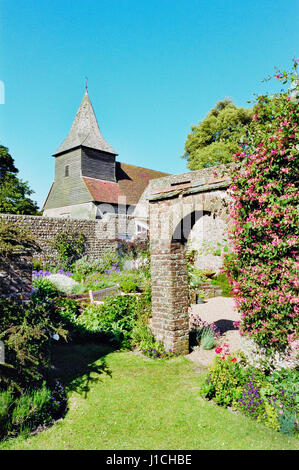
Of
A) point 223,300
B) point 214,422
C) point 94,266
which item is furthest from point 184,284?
point 94,266

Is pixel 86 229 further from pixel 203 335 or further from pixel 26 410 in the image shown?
pixel 26 410

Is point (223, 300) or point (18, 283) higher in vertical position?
point (18, 283)

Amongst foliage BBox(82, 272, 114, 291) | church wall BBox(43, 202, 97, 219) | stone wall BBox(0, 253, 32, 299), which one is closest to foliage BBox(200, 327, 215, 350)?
stone wall BBox(0, 253, 32, 299)

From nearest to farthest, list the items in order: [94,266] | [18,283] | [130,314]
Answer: [18,283]
[130,314]
[94,266]

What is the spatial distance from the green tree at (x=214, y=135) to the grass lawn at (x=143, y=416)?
1867 cm

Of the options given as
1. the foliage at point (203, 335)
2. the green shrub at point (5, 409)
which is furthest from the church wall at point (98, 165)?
the green shrub at point (5, 409)

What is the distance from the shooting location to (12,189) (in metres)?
24.3

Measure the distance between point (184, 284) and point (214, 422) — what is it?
2.78 metres

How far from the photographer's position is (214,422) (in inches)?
159

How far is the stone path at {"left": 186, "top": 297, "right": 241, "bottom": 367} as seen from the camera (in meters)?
6.35

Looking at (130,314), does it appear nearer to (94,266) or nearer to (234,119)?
(94,266)

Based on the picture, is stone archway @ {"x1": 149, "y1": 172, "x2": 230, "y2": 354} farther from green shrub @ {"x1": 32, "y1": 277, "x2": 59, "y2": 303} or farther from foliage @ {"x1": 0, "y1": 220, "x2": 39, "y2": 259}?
green shrub @ {"x1": 32, "y1": 277, "x2": 59, "y2": 303}

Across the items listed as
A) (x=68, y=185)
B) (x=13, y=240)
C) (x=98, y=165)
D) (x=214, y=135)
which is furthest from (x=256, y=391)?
(x=214, y=135)

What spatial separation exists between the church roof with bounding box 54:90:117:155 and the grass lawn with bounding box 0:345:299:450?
22945 millimetres
